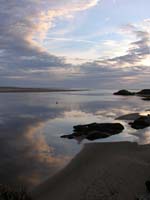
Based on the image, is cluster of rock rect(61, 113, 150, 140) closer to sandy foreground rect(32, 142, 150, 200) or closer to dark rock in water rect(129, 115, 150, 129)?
dark rock in water rect(129, 115, 150, 129)

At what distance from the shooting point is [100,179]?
9922 millimetres

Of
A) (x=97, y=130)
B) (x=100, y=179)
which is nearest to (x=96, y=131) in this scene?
(x=97, y=130)

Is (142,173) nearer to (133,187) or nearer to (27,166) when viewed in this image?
(133,187)

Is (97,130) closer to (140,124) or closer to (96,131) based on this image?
(96,131)

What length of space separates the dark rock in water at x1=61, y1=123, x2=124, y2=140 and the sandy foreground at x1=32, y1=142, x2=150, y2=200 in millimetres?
4695

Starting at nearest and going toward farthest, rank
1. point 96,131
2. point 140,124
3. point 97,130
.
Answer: point 96,131
point 97,130
point 140,124

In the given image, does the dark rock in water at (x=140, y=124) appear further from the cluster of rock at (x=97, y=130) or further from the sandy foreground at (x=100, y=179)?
the sandy foreground at (x=100, y=179)

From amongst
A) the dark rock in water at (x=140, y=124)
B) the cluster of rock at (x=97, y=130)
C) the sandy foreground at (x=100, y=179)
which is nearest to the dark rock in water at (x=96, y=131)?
the cluster of rock at (x=97, y=130)

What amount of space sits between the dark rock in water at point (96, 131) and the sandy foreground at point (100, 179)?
469 centimetres

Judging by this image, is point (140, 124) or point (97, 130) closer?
point (97, 130)

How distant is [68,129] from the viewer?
2167cm

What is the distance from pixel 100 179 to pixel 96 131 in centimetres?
945

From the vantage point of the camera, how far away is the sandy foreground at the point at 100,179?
29.4 feet

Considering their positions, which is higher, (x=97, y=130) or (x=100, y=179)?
(x=97, y=130)
